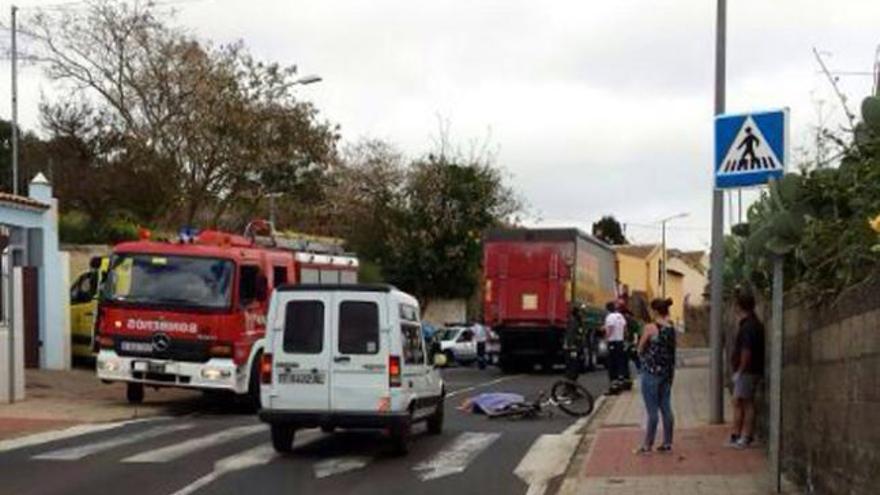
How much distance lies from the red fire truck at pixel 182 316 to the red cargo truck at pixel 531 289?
14.8 meters

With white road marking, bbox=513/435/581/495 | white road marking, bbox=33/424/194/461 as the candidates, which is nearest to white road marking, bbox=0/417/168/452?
white road marking, bbox=33/424/194/461

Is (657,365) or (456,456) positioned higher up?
(657,365)

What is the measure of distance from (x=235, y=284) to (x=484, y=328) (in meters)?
18.6

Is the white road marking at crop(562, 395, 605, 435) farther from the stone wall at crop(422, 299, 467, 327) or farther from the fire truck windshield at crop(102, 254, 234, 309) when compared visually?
the stone wall at crop(422, 299, 467, 327)

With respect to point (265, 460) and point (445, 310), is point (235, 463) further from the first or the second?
point (445, 310)

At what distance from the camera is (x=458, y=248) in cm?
5597

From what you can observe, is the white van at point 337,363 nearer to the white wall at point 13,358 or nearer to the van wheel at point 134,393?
the van wheel at point 134,393

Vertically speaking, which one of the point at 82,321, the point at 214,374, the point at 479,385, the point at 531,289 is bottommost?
the point at 479,385

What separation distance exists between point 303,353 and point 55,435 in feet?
13.9

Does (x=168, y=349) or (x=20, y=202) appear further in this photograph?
(x=20, y=202)

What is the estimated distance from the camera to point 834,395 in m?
8.83

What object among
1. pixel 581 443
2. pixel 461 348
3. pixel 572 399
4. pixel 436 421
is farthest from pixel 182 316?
pixel 461 348

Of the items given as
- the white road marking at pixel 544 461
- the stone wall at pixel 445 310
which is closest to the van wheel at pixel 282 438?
the white road marking at pixel 544 461

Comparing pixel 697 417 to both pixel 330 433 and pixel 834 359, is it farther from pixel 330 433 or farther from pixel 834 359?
pixel 834 359
